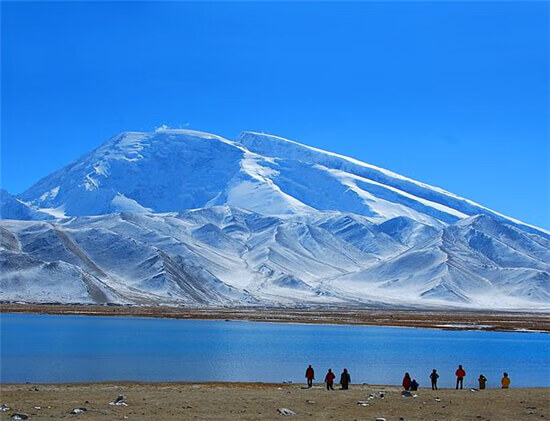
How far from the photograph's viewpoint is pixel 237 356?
220ft

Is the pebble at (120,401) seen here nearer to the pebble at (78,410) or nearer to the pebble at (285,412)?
the pebble at (78,410)

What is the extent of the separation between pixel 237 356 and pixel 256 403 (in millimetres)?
30208

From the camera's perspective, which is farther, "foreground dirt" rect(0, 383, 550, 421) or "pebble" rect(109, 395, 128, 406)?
"pebble" rect(109, 395, 128, 406)

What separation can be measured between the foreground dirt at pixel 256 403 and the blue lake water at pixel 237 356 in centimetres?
820

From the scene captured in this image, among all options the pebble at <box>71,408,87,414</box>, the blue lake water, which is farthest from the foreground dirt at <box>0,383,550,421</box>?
the blue lake water

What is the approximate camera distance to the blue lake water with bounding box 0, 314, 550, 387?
→ 176ft

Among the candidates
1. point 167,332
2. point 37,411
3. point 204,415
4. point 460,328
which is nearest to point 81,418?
point 37,411

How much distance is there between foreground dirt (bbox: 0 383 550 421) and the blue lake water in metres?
8.20

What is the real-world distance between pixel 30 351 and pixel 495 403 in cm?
4022

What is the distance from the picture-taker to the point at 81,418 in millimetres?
31594

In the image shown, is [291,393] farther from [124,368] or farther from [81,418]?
[124,368]

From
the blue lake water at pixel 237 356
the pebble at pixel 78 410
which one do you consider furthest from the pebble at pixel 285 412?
the blue lake water at pixel 237 356

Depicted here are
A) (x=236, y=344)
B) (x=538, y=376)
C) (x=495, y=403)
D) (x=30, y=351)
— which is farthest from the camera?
(x=236, y=344)

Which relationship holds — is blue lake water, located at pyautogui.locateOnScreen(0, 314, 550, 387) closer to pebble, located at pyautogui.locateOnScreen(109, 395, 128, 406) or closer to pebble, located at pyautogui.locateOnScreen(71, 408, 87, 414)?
pebble, located at pyautogui.locateOnScreen(109, 395, 128, 406)
